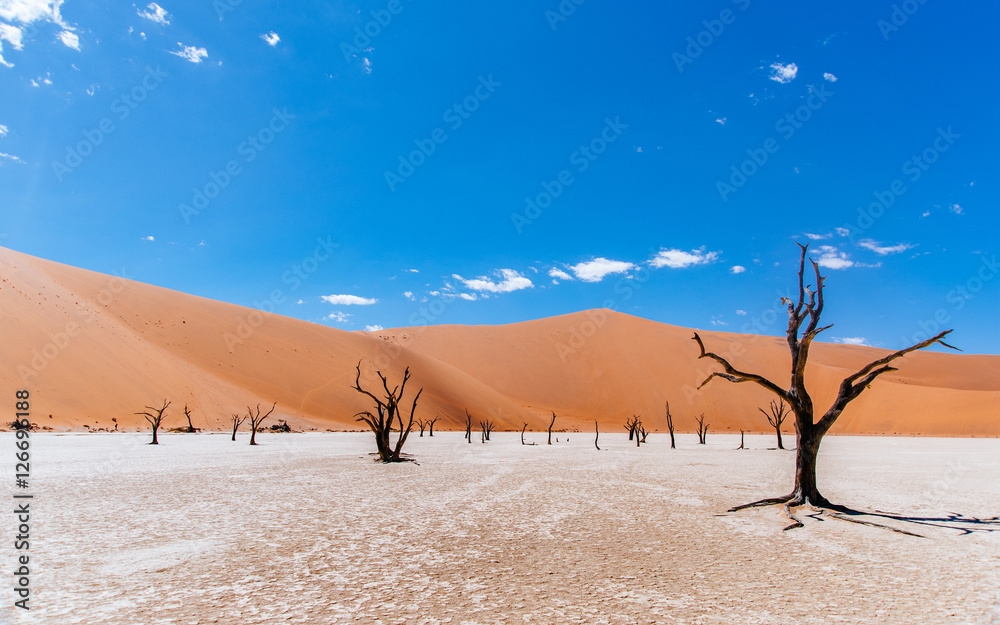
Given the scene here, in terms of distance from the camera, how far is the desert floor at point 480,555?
4406 mm

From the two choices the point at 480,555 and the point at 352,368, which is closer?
the point at 480,555

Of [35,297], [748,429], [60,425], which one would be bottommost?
[748,429]

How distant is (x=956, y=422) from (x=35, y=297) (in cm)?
7980

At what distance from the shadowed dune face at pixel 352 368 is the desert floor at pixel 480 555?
28695mm

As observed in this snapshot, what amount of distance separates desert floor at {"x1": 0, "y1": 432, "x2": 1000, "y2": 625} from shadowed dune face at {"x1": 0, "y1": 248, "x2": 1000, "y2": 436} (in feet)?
94.1

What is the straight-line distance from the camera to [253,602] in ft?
14.7

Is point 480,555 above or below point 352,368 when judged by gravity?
below

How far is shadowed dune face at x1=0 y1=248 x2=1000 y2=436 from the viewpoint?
35.9 m

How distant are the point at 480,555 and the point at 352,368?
2047 inches

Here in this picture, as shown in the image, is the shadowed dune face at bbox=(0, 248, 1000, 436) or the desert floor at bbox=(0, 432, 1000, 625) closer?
the desert floor at bbox=(0, 432, 1000, 625)

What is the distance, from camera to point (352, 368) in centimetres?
5591

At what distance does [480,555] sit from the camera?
611 centimetres

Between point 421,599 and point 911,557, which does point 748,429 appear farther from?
point 421,599

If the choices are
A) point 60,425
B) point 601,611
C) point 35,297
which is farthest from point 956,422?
point 35,297
